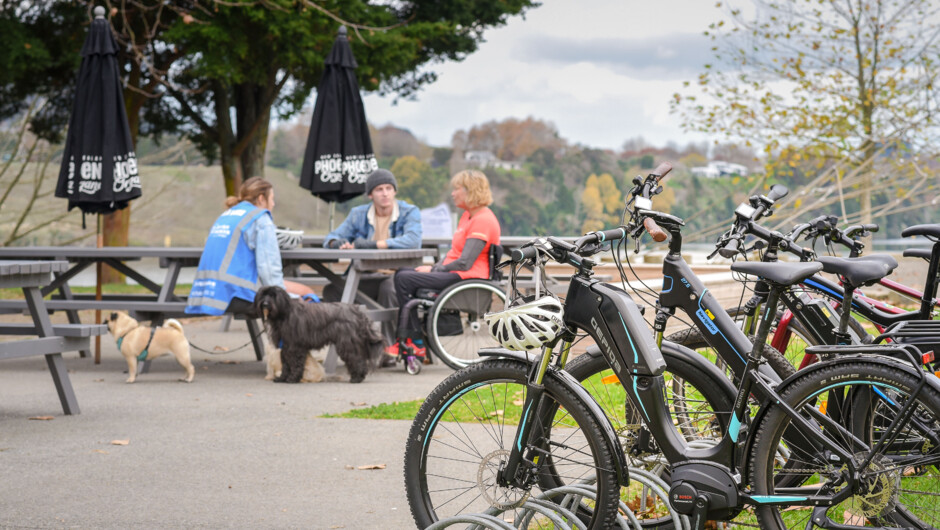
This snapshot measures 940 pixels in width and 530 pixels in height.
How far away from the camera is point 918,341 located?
10.1ft

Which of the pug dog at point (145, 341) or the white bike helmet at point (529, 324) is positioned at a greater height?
the white bike helmet at point (529, 324)

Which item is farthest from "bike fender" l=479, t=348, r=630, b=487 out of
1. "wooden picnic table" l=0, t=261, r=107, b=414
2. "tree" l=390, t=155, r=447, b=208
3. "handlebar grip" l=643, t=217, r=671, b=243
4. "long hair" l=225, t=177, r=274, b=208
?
"tree" l=390, t=155, r=447, b=208

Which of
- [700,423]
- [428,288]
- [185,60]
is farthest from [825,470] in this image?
[185,60]

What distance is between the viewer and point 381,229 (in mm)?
9039

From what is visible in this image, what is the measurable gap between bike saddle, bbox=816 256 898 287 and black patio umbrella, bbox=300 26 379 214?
747 centimetres

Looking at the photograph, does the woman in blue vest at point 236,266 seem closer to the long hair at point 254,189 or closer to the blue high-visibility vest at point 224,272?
the blue high-visibility vest at point 224,272

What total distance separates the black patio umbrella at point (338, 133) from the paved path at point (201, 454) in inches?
108

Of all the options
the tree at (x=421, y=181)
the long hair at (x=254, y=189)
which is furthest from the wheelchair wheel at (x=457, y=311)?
the tree at (x=421, y=181)

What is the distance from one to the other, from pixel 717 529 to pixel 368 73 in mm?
15201

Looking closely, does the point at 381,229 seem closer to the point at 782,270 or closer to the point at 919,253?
the point at 919,253

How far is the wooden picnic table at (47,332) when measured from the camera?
5.91m

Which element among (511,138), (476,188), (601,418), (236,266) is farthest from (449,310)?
(511,138)

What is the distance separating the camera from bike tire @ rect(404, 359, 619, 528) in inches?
115

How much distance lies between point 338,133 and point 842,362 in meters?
7.91
